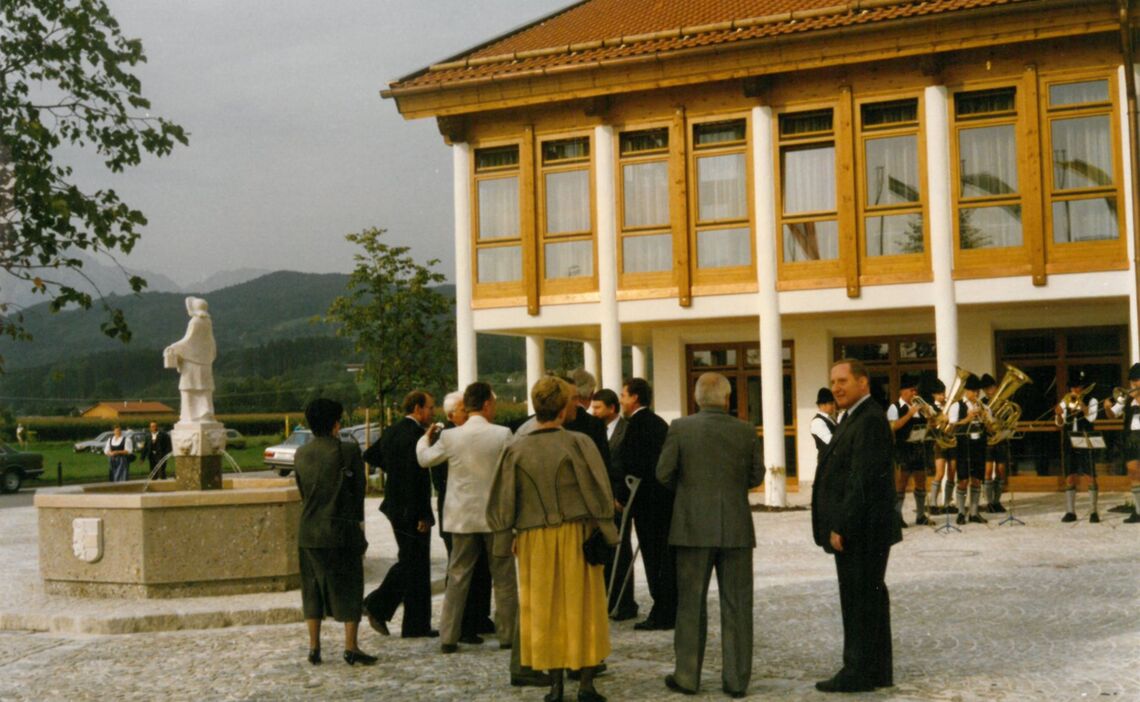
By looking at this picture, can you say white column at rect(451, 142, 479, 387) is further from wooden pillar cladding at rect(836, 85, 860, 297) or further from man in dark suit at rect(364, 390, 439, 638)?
man in dark suit at rect(364, 390, 439, 638)

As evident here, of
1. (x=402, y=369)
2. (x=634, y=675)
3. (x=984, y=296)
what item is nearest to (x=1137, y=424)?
(x=984, y=296)

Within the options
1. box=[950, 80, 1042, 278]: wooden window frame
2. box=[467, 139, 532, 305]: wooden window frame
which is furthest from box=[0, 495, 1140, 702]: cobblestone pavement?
box=[467, 139, 532, 305]: wooden window frame

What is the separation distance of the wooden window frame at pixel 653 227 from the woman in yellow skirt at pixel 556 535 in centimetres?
1452

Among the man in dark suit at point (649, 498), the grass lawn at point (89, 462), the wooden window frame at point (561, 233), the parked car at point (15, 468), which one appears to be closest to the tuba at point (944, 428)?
the wooden window frame at point (561, 233)

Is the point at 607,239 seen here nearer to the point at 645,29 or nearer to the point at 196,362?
the point at 645,29

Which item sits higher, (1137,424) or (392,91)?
(392,91)

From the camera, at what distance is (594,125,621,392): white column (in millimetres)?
22219

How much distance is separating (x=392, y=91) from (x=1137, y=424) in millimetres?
13639

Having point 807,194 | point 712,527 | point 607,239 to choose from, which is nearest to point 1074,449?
point 807,194

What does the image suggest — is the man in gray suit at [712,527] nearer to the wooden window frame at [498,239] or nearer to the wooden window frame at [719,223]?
the wooden window frame at [719,223]

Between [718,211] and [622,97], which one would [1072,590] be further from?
[622,97]

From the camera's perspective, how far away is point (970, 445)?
16.9 metres

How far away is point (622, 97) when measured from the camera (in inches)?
870

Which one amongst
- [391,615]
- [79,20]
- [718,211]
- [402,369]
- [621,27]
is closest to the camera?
[79,20]
